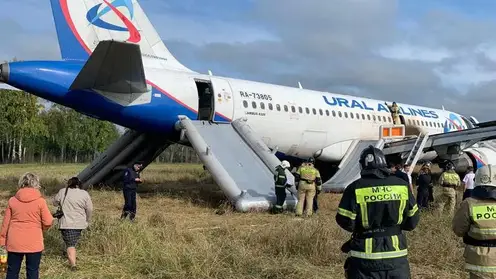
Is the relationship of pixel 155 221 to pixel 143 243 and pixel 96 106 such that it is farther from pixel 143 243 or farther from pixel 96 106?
pixel 96 106

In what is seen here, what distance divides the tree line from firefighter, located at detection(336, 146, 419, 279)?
4939cm

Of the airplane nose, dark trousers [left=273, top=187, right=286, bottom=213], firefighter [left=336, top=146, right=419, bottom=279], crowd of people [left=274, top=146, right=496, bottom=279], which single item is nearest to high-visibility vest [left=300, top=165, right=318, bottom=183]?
dark trousers [left=273, top=187, right=286, bottom=213]

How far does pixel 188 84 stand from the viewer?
14781 millimetres

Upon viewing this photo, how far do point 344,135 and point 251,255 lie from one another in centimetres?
1310

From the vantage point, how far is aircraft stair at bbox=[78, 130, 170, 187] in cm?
1681

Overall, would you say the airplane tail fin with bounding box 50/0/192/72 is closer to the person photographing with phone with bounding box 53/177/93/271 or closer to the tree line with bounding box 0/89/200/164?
the person photographing with phone with bounding box 53/177/93/271

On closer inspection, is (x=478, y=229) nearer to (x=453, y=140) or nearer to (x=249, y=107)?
(x=249, y=107)

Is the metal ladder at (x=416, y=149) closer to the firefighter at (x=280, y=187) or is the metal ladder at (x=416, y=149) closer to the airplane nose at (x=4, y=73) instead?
the firefighter at (x=280, y=187)

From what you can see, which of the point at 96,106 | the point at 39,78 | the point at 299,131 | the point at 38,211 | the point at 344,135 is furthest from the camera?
the point at 344,135

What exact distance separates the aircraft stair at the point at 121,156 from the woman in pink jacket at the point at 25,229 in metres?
10.9

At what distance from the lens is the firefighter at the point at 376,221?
412cm

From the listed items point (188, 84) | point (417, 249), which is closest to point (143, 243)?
point (417, 249)

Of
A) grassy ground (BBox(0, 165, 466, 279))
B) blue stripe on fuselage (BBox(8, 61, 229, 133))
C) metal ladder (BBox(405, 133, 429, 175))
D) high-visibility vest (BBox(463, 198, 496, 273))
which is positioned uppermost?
blue stripe on fuselage (BBox(8, 61, 229, 133))

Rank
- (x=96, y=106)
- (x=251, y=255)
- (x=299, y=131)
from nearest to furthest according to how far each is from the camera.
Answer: (x=251, y=255) < (x=96, y=106) < (x=299, y=131)
